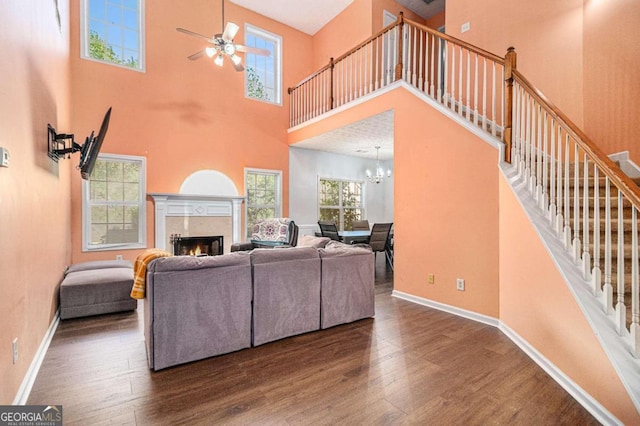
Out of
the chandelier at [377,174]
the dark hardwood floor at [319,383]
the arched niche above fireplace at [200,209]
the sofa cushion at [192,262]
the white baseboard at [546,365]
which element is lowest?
the dark hardwood floor at [319,383]

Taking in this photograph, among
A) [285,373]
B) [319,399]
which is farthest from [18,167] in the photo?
[319,399]

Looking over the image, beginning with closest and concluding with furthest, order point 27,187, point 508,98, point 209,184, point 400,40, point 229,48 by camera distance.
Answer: point 27,187 < point 508,98 < point 229,48 < point 400,40 < point 209,184

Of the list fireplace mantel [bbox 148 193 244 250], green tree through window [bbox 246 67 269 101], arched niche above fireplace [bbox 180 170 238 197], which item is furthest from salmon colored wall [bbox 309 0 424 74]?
fireplace mantel [bbox 148 193 244 250]

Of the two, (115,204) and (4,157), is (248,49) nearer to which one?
(115,204)

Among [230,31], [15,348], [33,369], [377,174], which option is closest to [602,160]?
[15,348]

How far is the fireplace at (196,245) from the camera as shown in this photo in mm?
5715

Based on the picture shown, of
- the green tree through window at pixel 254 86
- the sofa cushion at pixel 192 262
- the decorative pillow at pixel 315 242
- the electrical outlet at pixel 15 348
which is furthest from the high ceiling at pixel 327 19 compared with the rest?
the electrical outlet at pixel 15 348

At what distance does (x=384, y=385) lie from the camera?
217cm

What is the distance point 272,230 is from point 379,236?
214cm

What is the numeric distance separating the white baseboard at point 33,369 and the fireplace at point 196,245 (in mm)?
2575

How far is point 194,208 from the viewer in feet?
19.5

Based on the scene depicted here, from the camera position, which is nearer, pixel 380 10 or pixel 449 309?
pixel 449 309

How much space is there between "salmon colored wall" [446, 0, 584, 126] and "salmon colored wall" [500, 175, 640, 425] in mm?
2013

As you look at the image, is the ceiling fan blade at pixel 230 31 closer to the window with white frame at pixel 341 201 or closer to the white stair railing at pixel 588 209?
the white stair railing at pixel 588 209
